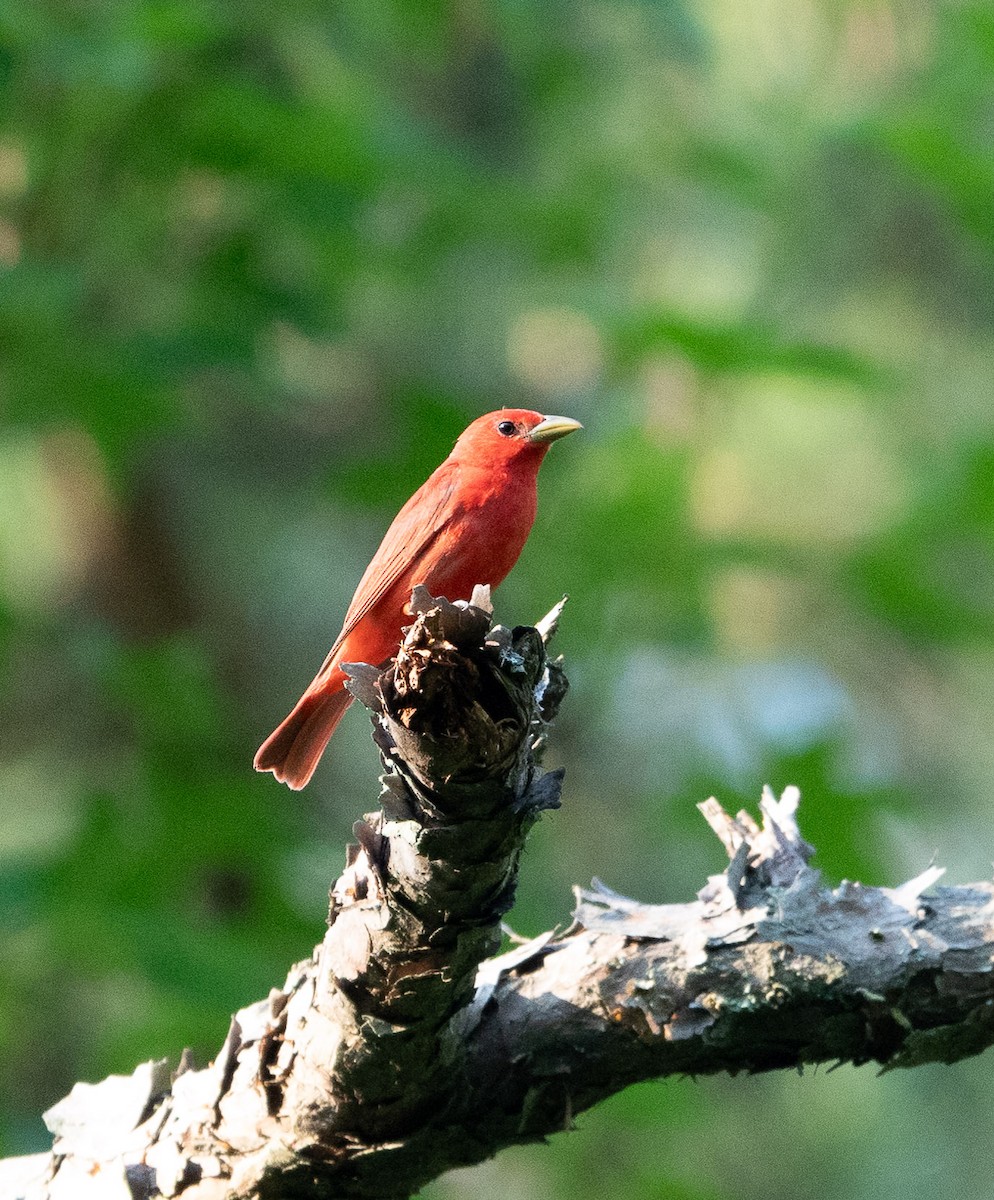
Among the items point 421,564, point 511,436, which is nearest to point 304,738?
point 421,564

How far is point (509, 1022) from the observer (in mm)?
3113

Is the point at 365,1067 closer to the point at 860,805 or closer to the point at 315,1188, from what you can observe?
the point at 315,1188

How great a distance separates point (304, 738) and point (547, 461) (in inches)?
81.4

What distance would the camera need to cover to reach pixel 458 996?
2816mm

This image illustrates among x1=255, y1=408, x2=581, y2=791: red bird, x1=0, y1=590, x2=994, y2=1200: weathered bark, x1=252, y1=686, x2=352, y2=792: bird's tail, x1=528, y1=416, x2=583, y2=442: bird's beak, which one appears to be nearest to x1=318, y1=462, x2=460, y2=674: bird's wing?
x1=255, y1=408, x2=581, y2=791: red bird

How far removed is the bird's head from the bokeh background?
57 centimetres

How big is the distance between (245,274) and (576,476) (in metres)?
1.47

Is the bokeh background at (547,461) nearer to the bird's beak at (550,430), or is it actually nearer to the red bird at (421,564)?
the bird's beak at (550,430)

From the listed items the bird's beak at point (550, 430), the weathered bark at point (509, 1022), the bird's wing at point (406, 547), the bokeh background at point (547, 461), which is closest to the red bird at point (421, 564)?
the bird's wing at point (406, 547)

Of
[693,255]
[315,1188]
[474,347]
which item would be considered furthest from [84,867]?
[693,255]

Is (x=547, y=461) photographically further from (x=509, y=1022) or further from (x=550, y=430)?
(x=509, y=1022)

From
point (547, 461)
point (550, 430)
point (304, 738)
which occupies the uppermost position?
point (547, 461)

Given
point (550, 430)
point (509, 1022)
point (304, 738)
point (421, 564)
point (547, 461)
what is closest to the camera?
point (509, 1022)

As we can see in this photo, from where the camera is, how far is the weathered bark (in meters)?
2.84
